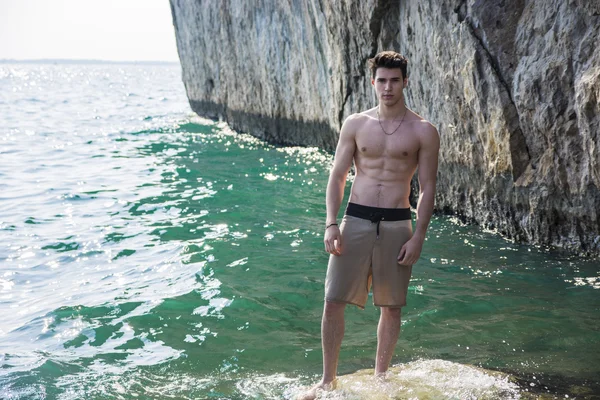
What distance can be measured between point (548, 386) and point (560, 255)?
375 centimetres

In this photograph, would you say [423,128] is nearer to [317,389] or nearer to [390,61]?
[390,61]

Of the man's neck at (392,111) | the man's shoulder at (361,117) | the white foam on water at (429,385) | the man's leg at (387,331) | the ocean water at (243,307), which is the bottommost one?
the ocean water at (243,307)

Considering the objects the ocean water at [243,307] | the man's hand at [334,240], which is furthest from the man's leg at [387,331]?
the man's hand at [334,240]

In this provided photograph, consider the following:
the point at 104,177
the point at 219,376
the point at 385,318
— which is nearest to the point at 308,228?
the point at 219,376

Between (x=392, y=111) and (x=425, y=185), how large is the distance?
0.57 meters

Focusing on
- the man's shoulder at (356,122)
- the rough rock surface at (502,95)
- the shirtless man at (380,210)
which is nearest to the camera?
the shirtless man at (380,210)

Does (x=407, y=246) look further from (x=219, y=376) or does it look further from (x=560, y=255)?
(x=560, y=255)

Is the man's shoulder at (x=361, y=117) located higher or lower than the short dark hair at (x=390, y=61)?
lower

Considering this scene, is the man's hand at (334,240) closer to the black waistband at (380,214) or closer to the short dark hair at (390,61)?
the black waistband at (380,214)

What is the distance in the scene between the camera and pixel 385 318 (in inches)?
201

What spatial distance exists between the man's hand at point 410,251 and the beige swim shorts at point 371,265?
1.7 inches

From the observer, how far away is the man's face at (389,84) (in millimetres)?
4844

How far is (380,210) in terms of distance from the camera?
4.94 m

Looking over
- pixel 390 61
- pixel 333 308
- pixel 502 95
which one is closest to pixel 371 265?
pixel 333 308
